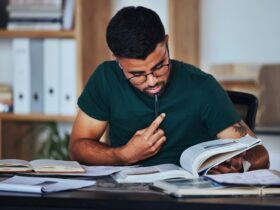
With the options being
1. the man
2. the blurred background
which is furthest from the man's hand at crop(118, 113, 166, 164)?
the blurred background

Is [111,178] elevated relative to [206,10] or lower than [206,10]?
lower

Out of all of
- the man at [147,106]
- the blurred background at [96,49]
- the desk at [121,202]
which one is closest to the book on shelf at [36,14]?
the blurred background at [96,49]

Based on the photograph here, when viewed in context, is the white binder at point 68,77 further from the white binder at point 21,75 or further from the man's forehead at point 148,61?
the man's forehead at point 148,61

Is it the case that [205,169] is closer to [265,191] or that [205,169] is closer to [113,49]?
[265,191]

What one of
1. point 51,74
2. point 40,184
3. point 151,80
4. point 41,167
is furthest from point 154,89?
point 51,74

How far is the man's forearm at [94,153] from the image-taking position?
2.14 meters

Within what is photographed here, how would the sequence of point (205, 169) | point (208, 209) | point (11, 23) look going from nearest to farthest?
point (208, 209), point (205, 169), point (11, 23)

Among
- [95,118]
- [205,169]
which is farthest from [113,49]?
[205,169]

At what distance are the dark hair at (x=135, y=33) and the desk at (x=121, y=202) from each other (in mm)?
541

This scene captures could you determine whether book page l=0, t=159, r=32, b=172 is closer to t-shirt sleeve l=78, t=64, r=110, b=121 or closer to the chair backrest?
t-shirt sleeve l=78, t=64, r=110, b=121

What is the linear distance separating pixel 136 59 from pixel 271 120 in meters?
1.38

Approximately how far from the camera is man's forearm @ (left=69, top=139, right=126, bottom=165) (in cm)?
214

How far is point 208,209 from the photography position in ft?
4.93

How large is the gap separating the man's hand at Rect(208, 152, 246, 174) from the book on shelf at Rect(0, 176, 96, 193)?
38 cm
